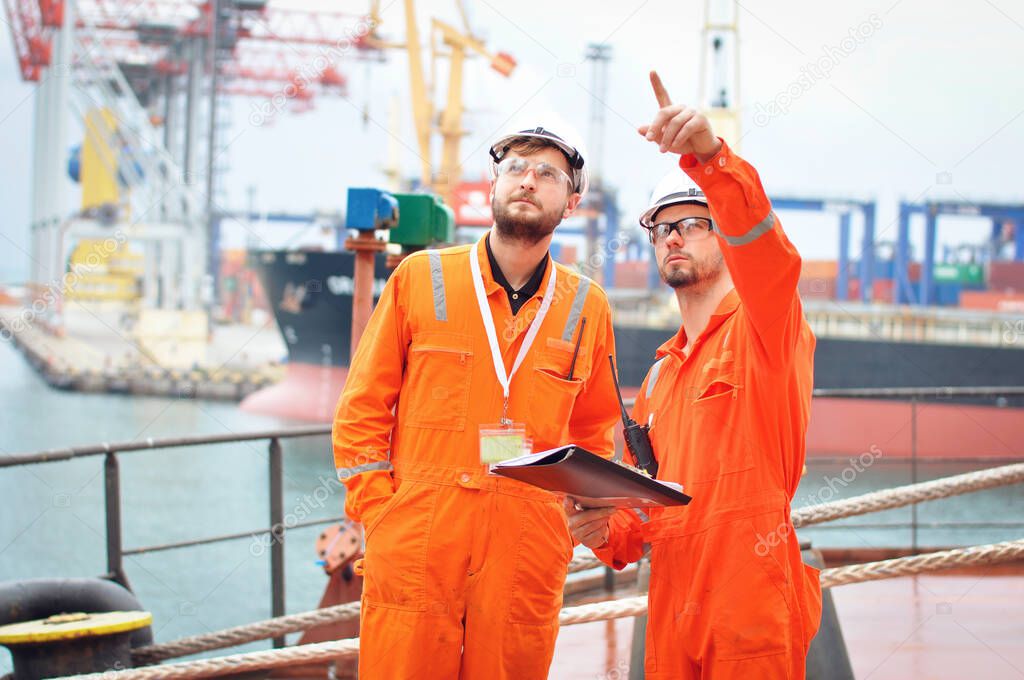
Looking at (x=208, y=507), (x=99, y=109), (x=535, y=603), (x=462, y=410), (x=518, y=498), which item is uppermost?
(x=99, y=109)

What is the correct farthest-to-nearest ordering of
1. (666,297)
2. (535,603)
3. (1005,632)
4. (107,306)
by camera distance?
1. (107,306)
2. (666,297)
3. (1005,632)
4. (535,603)

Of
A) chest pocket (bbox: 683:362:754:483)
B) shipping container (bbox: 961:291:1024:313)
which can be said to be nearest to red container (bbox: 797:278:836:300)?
shipping container (bbox: 961:291:1024:313)

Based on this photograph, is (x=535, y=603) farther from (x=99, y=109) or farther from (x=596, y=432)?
(x=99, y=109)

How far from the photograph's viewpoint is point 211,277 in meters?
33.6

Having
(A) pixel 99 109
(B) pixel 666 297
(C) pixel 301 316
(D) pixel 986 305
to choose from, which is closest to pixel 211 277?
(A) pixel 99 109

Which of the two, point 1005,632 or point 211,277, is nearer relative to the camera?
point 1005,632

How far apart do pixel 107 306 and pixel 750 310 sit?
132 feet

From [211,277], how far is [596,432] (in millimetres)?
33653

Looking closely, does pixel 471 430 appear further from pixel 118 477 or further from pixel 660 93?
pixel 118 477

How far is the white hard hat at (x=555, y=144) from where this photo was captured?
1.65m

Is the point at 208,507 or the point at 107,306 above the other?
the point at 107,306

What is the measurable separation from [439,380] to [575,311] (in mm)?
284

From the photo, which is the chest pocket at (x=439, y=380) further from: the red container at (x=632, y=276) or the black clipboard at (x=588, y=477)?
the red container at (x=632, y=276)

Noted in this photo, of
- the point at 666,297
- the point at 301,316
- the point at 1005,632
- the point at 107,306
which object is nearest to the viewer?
the point at 1005,632
